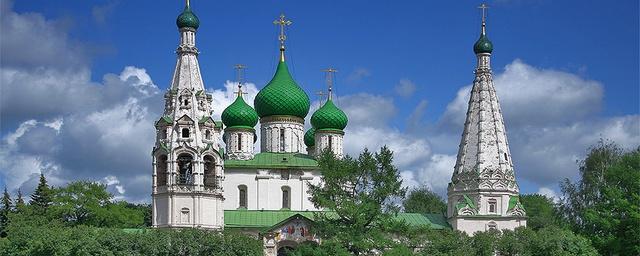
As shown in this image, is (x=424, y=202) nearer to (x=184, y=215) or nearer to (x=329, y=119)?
(x=329, y=119)

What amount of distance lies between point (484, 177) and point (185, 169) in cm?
1259

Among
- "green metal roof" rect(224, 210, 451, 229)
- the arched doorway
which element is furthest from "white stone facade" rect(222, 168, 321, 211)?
the arched doorway

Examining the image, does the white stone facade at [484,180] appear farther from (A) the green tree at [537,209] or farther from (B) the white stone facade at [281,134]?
(A) the green tree at [537,209]

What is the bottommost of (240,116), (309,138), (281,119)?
(309,138)

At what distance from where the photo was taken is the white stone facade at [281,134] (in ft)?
154

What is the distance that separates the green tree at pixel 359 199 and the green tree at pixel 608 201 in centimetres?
855

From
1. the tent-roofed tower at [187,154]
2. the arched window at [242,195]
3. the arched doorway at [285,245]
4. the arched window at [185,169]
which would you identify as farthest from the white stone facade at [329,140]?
the arched window at [185,169]

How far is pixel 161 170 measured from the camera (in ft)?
131

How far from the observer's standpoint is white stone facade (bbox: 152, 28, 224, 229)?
39125 mm

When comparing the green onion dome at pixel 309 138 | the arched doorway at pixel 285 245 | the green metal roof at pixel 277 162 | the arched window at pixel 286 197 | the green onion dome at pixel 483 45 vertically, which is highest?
the green onion dome at pixel 483 45

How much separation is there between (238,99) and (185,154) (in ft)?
30.4

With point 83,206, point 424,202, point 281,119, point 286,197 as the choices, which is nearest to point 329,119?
point 281,119

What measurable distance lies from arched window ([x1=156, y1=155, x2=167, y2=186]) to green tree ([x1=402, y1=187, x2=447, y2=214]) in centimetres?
2881

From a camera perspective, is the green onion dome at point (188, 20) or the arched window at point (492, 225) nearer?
the green onion dome at point (188, 20)
